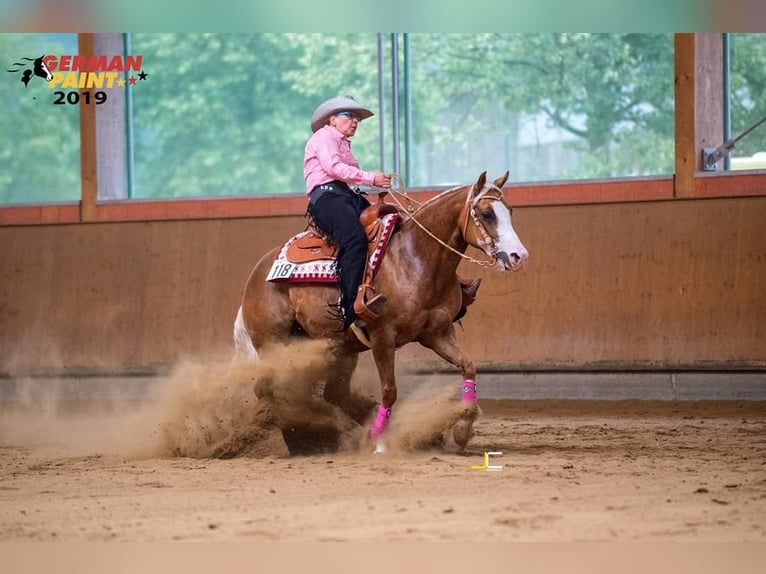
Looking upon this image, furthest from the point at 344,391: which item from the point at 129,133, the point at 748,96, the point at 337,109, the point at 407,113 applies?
the point at 129,133

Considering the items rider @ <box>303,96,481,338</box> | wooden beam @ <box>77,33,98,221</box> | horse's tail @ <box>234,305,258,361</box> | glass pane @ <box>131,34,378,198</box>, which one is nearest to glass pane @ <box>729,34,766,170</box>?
glass pane @ <box>131,34,378,198</box>

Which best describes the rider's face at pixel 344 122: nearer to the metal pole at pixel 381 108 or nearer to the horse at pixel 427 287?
the horse at pixel 427 287

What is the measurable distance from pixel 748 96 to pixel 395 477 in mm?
7354

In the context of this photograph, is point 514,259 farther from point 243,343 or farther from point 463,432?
point 243,343

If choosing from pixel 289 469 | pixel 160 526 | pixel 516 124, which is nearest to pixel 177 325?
pixel 516 124

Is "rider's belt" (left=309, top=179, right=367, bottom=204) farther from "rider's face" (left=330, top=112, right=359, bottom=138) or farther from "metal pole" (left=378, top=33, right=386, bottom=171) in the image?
"metal pole" (left=378, top=33, right=386, bottom=171)

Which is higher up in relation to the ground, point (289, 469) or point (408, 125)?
point (408, 125)

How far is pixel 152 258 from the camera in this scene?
12.9 metres

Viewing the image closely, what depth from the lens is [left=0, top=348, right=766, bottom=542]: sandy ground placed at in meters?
4.98

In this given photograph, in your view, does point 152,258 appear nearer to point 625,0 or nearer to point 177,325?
point 177,325

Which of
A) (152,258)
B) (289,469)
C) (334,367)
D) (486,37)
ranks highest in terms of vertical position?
(486,37)

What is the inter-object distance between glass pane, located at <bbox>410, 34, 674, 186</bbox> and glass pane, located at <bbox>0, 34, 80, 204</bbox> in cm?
431

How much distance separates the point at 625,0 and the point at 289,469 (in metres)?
4.53

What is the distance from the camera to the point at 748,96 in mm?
12125
